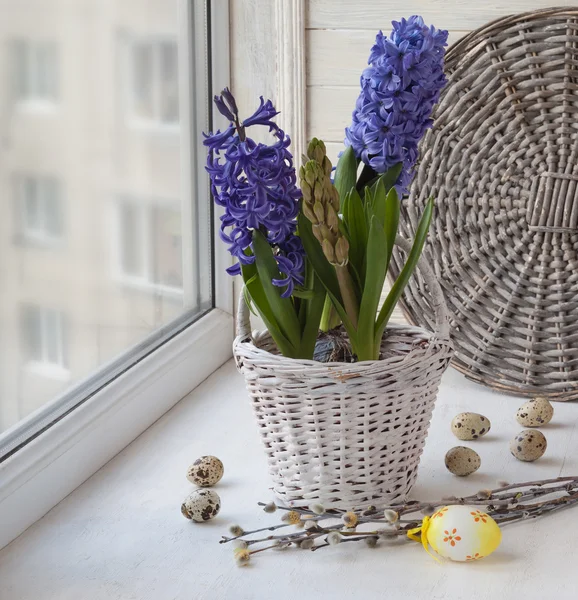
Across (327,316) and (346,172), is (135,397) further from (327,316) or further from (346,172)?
(346,172)

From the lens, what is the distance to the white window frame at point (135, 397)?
3.05 ft

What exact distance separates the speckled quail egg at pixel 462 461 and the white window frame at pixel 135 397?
1.33 feet

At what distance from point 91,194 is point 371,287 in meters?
0.41

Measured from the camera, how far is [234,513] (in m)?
0.94

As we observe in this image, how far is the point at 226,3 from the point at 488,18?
40 cm

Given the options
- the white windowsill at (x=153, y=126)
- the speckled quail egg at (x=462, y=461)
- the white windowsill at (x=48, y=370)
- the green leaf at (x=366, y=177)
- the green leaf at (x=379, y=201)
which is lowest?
the speckled quail egg at (x=462, y=461)

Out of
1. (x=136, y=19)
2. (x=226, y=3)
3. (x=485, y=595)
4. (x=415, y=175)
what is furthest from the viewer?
(x=226, y=3)

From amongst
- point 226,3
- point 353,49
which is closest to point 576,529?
point 353,49

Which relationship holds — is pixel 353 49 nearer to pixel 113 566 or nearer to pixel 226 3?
pixel 226 3

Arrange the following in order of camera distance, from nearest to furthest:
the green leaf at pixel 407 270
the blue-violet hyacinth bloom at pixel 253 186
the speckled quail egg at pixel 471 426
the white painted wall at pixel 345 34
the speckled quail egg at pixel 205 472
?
1. the blue-violet hyacinth bloom at pixel 253 186
2. the green leaf at pixel 407 270
3. the speckled quail egg at pixel 205 472
4. the speckled quail egg at pixel 471 426
5. the white painted wall at pixel 345 34

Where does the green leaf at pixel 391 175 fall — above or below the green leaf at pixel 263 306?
above

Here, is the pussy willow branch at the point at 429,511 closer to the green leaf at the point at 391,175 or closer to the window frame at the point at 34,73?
the green leaf at the point at 391,175

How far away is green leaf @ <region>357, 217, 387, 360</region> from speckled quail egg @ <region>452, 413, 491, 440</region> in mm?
260

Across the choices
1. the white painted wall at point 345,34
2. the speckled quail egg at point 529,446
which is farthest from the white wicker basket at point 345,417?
the white painted wall at point 345,34
